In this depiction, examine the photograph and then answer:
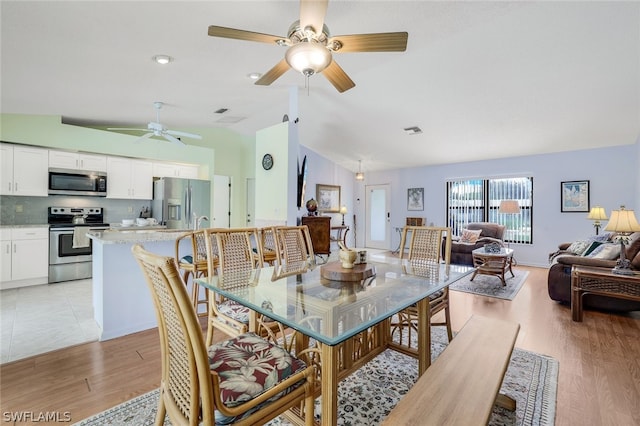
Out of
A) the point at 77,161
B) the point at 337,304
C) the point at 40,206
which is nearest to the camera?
the point at 337,304

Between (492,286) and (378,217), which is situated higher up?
(378,217)

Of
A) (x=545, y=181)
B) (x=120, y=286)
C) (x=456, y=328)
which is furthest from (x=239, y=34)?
(x=545, y=181)

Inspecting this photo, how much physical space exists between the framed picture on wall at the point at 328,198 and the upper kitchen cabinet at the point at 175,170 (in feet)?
10.0

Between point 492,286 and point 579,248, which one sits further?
point 492,286

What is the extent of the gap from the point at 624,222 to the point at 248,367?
4137 millimetres

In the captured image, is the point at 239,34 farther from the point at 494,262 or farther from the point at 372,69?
Answer: the point at 494,262

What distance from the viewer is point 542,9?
2.60m

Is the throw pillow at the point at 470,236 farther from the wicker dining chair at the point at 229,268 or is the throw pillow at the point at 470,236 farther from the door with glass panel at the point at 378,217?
the wicker dining chair at the point at 229,268

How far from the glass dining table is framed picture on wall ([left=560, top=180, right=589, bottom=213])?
532 centimetres

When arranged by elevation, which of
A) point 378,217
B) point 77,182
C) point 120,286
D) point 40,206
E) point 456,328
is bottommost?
point 456,328

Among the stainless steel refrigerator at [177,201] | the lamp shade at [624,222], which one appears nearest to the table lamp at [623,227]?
the lamp shade at [624,222]

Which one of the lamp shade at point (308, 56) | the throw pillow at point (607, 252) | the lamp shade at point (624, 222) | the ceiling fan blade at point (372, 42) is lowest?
the throw pillow at point (607, 252)

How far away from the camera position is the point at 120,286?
2719 millimetres

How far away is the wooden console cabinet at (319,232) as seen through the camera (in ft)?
17.5
